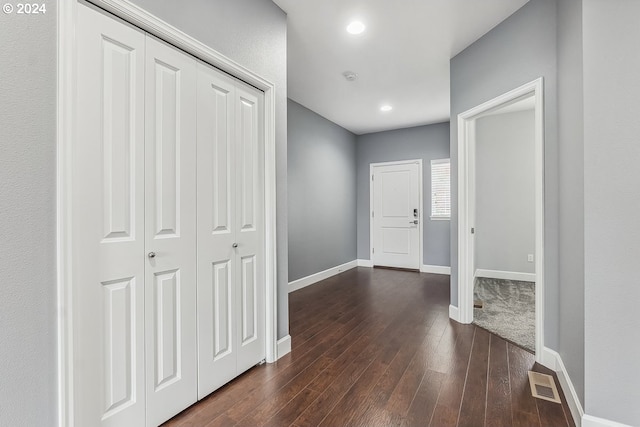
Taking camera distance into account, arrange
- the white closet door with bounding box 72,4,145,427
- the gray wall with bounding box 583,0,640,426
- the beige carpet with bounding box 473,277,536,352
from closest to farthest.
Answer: the white closet door with bounding box 72,4,145,427
the gray wall with bounding box 583,0,640,426
the beige carpet with bounding box 473,277,536,352

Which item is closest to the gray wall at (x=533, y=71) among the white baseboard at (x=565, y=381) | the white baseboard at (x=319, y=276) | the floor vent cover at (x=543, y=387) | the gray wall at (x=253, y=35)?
the white baseboard at (x=565, y=381)

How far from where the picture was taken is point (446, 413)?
5.58ft

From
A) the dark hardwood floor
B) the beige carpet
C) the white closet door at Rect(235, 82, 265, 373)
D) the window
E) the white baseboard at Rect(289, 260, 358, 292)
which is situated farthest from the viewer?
the window

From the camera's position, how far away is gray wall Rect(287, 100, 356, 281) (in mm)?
4449

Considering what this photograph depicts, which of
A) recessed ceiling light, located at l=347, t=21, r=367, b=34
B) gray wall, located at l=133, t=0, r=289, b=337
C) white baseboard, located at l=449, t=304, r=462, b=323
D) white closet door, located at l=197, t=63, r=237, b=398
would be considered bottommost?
white baseboard, located at l=449, t=304, r=462, b=323

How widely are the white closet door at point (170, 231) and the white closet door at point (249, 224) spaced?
36 centimetres

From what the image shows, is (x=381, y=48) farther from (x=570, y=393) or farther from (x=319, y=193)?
(x=570, y=393)

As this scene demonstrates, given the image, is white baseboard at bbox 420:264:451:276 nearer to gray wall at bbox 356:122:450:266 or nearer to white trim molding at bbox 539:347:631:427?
gray wall at bbox 356:122:450:266

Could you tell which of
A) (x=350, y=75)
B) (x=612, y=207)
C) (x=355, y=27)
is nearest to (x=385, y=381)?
(x=612, y=207)

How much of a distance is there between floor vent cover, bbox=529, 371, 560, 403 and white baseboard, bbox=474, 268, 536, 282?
337 centimetres

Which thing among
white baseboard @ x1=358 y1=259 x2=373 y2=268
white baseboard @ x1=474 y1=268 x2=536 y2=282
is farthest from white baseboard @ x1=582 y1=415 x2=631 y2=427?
white baseboard @ x1=358 y1=259 x2=373 y2=268

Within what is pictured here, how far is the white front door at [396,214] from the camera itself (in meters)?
5.77
